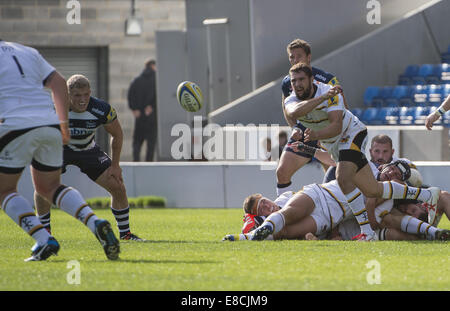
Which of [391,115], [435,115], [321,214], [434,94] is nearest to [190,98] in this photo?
[435,115]

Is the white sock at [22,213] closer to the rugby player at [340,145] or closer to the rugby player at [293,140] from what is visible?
the rugby player at [340,145]

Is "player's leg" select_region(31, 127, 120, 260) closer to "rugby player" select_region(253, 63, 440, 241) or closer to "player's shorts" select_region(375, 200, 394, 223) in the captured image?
"rugby player" select_region(253, 63, 440, 241)

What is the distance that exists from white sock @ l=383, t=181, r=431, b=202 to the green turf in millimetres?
476

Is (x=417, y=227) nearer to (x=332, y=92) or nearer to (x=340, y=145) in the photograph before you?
(x=340, y=145)

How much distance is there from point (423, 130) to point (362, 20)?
6955mm

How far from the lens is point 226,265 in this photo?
796cm

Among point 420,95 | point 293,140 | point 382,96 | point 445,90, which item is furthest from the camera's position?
point 382,96

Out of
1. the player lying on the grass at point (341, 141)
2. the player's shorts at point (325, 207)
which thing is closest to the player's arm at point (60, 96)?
the player lying on the grass at point (341, 141)

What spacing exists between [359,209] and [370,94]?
10.2 meters

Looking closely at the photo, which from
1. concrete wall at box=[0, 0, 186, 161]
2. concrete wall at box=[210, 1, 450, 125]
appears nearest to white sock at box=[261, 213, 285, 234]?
concrete wall at box=[210, 1, 450, 125]

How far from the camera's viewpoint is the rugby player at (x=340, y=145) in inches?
374

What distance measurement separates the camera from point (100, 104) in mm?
9930

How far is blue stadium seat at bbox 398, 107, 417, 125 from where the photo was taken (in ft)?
59.7

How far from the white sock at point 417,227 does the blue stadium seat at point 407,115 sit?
27.8 feet
